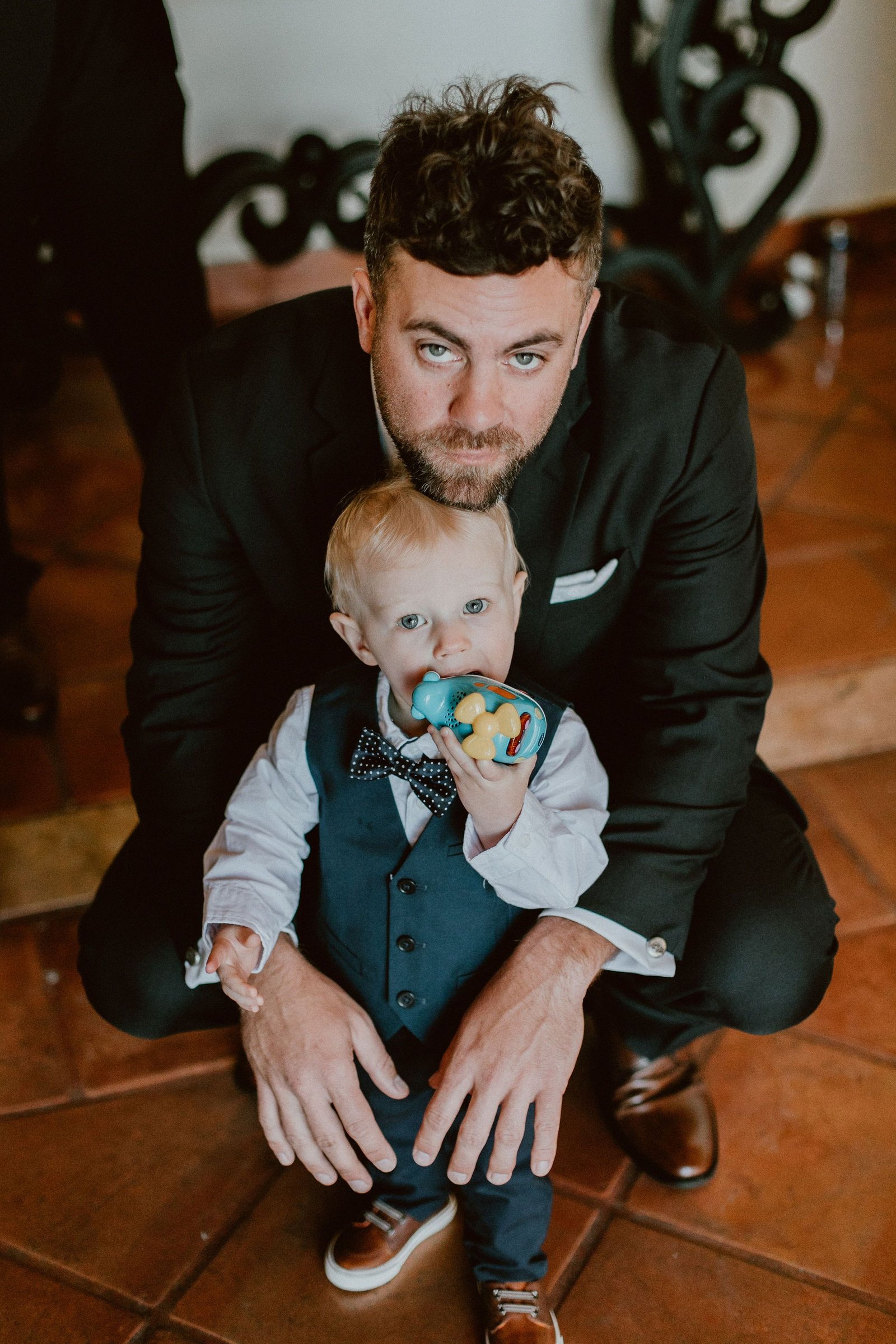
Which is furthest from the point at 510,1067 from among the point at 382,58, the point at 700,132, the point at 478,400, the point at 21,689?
the point at 382,58

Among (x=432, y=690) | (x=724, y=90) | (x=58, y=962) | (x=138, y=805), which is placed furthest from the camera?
(x=724, y=90)

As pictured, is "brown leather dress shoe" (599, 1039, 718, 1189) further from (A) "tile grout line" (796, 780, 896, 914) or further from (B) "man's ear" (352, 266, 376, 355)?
(B) "man's ear" (352, 266, 376, 355)

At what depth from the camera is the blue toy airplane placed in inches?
39.5

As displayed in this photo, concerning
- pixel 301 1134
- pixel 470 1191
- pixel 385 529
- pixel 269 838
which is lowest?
pixel 470 1191

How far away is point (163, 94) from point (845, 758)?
1532 millimetres

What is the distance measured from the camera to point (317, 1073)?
1128 mm

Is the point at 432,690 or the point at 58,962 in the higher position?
the point at 432,690

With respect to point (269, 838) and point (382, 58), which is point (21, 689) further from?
point (382, 58)

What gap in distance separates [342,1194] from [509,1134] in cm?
38

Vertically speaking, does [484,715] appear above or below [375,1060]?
above

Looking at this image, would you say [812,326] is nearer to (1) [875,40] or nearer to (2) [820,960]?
(1) [875,40]

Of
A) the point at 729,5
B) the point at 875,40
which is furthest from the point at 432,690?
the point at 875,40

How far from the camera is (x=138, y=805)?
1383mm

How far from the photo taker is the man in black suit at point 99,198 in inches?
61.2
